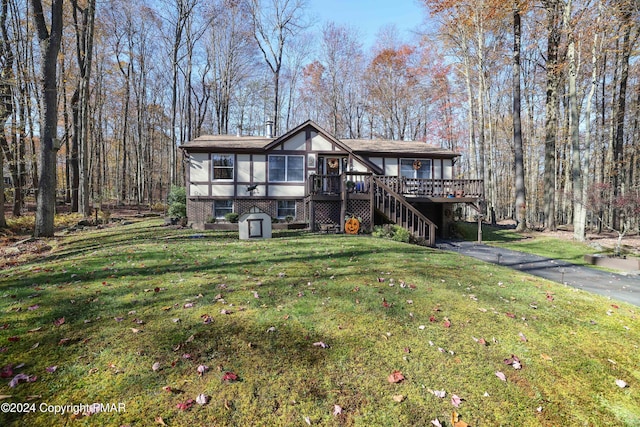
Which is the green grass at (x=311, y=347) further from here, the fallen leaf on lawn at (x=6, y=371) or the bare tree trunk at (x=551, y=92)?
the bare tree trunk at (x=551, y=92)

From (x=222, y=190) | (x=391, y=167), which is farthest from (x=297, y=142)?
(x=391, y=167)

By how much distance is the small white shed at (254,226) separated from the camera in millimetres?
10898

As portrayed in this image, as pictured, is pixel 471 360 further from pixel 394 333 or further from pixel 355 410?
pixel 355 410

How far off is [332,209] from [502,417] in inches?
448

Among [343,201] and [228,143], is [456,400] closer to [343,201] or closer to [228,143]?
[343,201]

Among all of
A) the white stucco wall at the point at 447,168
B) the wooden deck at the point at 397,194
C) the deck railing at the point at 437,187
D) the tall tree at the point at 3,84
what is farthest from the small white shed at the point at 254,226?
the white stucco wall at the point at 447,168

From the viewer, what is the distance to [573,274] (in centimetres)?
893

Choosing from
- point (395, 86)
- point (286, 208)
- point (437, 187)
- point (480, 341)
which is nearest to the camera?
point (480, 341)

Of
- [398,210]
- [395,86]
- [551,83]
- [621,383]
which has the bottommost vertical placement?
[621,383]

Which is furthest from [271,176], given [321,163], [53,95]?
[53,95]

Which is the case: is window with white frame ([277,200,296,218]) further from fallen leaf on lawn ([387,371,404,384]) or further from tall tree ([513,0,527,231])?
fallen leaf on lawn ([387,371,404,384])

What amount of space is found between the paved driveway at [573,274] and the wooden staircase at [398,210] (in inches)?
64.1

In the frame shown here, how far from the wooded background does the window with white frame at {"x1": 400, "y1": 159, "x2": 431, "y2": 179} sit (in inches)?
199

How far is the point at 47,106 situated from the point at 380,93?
87.1 ft
